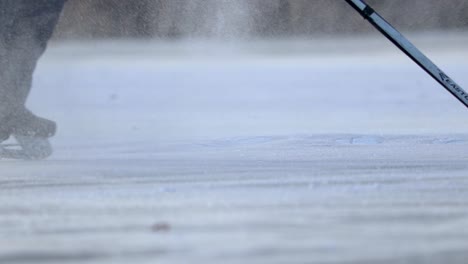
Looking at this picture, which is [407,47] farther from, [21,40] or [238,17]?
[238,17]

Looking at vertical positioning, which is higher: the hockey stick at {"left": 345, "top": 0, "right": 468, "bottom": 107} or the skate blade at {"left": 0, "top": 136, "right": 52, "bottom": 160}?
the hockey stick at {"left": 345, "top": 0, "right": 468, "bottom": 107}

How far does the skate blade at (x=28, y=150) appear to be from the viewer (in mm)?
4406

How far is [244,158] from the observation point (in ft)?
13.9

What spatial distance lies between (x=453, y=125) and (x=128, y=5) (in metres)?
1.39

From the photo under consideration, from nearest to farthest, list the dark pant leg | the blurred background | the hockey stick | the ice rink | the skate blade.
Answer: the ice rink → the hockey stick → the skate blade → the dark pant leg → the blurred background

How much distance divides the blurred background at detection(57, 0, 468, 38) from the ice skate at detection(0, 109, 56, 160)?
810 millimetres

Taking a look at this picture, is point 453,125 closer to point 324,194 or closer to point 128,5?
point 128,5

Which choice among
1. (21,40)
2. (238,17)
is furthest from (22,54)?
(238,17)

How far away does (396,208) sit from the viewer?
3.04m

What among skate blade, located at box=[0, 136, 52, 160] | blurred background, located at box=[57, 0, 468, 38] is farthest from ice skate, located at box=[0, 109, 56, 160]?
blurred background, located at box=[57, 0, 468, 38]

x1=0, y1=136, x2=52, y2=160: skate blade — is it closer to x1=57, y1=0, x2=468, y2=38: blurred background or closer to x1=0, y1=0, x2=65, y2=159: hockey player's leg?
x1=0, y1=0, x2=65, y2=159: hockey player's leg

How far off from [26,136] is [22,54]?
37cm

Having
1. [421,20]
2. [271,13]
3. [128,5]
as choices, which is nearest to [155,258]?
[128,5]

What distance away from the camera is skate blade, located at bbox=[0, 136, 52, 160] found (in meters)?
4.41
